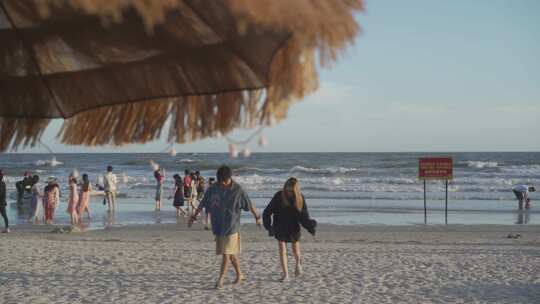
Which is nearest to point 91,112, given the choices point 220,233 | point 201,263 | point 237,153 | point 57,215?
point 237,153

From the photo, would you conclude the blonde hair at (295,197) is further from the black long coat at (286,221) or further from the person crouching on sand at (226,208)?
the person crouching on sand at (226,208)

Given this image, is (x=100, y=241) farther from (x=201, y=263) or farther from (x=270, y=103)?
(x=270, y=103)

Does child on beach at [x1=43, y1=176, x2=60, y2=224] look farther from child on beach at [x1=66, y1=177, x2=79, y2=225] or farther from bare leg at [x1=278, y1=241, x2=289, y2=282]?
Answer: bare leg at [x1=278, y1=241, x2=289, y2=282]

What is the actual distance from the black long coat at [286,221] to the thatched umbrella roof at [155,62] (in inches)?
235

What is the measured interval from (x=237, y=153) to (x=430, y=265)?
9111 millimetres

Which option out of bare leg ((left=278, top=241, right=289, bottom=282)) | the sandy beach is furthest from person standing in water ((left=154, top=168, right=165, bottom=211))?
bare leg ((left=278, top=241, right=289, bottom=282))

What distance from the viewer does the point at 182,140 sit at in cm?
243

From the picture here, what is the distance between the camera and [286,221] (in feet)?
28.7

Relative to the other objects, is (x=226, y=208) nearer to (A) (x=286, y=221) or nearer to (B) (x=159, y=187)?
(A) (x=286, y=221)

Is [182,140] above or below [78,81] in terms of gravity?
below

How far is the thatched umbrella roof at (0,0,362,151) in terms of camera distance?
1.89 m

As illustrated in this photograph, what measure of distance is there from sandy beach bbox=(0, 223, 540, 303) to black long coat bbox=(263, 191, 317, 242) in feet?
2.47

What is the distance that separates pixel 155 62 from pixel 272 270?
7.80m

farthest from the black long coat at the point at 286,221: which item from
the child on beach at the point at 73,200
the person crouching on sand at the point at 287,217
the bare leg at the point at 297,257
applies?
the child on beach at the point at 73,200
